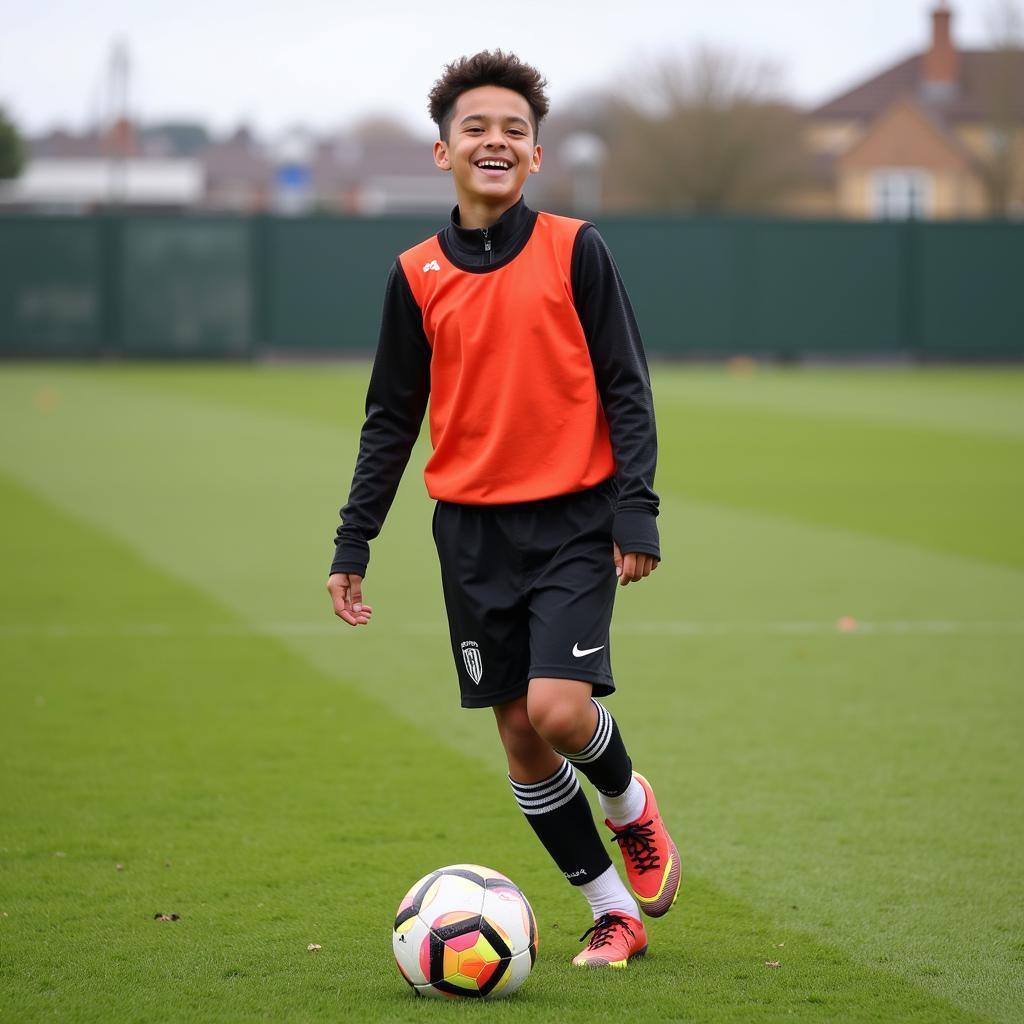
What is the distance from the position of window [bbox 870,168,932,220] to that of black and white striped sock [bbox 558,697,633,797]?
63169 mm

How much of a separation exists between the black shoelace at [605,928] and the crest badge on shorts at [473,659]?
0.67 meters

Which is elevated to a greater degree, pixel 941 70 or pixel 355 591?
pixel 941 70

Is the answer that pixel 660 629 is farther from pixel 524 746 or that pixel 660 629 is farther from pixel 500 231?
pixel 500 231

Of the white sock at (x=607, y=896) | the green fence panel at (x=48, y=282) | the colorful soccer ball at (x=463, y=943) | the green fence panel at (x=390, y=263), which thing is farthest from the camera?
the green fence panel at (x=390, y=263)

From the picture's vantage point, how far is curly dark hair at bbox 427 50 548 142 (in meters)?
4.22

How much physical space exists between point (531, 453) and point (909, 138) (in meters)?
64.4

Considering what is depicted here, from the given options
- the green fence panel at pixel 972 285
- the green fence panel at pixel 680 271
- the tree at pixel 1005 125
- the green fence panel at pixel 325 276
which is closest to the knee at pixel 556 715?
the green fence panel at pixel 325 276

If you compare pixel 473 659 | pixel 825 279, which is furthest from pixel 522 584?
pixel 825 279

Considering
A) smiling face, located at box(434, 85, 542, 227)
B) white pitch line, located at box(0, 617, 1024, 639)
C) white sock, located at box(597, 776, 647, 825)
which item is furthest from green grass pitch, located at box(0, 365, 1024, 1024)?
smiling face, located at box(434, 85, 542, 227)

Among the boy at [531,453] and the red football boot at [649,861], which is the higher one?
the boy at [531,453]

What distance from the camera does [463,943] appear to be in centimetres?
395

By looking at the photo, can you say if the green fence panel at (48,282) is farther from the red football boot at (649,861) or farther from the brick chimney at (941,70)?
the brick chimney at (941,70)

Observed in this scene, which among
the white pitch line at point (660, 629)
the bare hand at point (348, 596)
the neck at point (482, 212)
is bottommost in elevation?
the white pitch line at point (660, 629)

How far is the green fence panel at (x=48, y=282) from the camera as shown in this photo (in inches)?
1190
